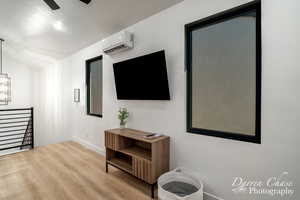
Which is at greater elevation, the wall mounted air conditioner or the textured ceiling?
the textured ceiling

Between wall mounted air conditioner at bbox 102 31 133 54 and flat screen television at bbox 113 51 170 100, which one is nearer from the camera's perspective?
flat screen television at bbox 113 51 170 100

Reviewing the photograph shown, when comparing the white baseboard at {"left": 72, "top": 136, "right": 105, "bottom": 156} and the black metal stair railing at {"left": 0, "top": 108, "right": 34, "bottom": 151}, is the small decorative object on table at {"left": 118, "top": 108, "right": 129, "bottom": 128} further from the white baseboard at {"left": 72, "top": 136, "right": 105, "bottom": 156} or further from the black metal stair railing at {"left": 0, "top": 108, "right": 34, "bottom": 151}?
the black metal stair railing at {"left": 0, "top": 108, "right": 34, "bottom": 151}

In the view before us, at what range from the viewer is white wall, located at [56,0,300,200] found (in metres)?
1.27

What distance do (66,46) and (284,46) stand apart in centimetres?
412

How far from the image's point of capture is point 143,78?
7.48 ft

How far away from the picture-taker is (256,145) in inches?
56.2

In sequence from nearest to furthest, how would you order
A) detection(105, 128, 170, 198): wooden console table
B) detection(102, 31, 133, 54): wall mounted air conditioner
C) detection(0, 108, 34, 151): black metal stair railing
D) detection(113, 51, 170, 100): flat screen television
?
detection(105, 128, 170, 198): wooden console table
detection(113, 51, 170, 100): flat screen television
detection(102, 31, 133, 54): wall mounted air conditioner
detection(0, 108, 34, 151): black metal stair railing

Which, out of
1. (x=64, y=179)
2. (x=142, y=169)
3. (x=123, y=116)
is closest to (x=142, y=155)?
(x=142, y=169)

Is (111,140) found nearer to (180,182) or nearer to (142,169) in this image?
(142,169)

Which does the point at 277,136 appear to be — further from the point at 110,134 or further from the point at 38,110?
the point at 38,110

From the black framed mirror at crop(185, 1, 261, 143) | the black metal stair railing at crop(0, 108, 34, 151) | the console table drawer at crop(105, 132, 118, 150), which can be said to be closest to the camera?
the black framed mirror at crop(185, 1, 261, 143)

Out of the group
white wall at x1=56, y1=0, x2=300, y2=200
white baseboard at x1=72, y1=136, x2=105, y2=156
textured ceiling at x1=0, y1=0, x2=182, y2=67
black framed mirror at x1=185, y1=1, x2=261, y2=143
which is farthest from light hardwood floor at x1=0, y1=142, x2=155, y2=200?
textured ceiling at x1=0, y1=0, x2=182, y2=67

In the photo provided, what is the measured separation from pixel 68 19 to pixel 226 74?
2.63 meters

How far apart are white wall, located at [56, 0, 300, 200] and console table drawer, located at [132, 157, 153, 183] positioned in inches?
15.5
